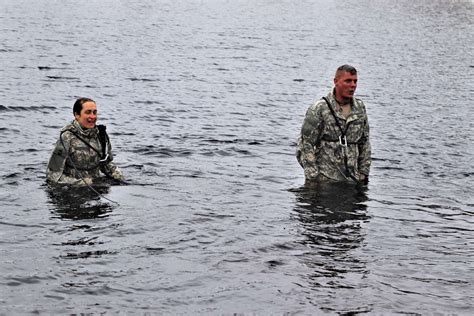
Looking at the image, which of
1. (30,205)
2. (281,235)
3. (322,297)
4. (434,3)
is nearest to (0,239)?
(30,205)

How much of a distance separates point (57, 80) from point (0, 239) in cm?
2474

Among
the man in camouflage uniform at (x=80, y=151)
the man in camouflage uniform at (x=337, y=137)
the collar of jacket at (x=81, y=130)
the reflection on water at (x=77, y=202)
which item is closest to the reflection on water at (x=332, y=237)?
the man in camouflage uniform at (x=337, y=137)

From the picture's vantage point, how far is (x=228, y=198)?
677 inches

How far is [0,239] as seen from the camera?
13.7 m

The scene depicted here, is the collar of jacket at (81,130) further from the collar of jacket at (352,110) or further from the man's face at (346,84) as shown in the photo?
the man's face at (346,84)

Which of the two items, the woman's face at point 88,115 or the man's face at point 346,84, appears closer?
the man's face at point 346,84

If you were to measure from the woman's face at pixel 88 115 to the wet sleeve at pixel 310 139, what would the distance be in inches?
163

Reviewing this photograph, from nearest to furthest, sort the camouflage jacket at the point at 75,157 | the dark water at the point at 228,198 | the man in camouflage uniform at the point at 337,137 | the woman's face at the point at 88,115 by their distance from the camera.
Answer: the dark water at the point at 228,198
the man in camouflage uniform at the point at 337,137
the woman's face at the point at 88,115
the camouflage jacket at the point at 75,157

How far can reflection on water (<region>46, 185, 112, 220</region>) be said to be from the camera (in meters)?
15.2

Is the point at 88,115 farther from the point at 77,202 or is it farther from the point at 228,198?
the point at 228,198

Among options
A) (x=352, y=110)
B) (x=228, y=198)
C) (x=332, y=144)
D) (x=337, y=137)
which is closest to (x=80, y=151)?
(x=228, y=198)

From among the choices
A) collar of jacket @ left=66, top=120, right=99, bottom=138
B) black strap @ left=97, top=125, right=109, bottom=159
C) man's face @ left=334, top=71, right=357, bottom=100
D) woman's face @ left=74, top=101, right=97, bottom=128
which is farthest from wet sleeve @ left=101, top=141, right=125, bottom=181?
man's face @ left=334, top=71, right=357, bottom=100

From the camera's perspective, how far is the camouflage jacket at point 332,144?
14.9 metres

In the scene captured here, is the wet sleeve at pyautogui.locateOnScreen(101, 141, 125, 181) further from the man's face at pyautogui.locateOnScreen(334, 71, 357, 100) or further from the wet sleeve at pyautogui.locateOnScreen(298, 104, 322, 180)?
the man's face at pyautogui.locateOnScreen(334, 71, 357, 100)
